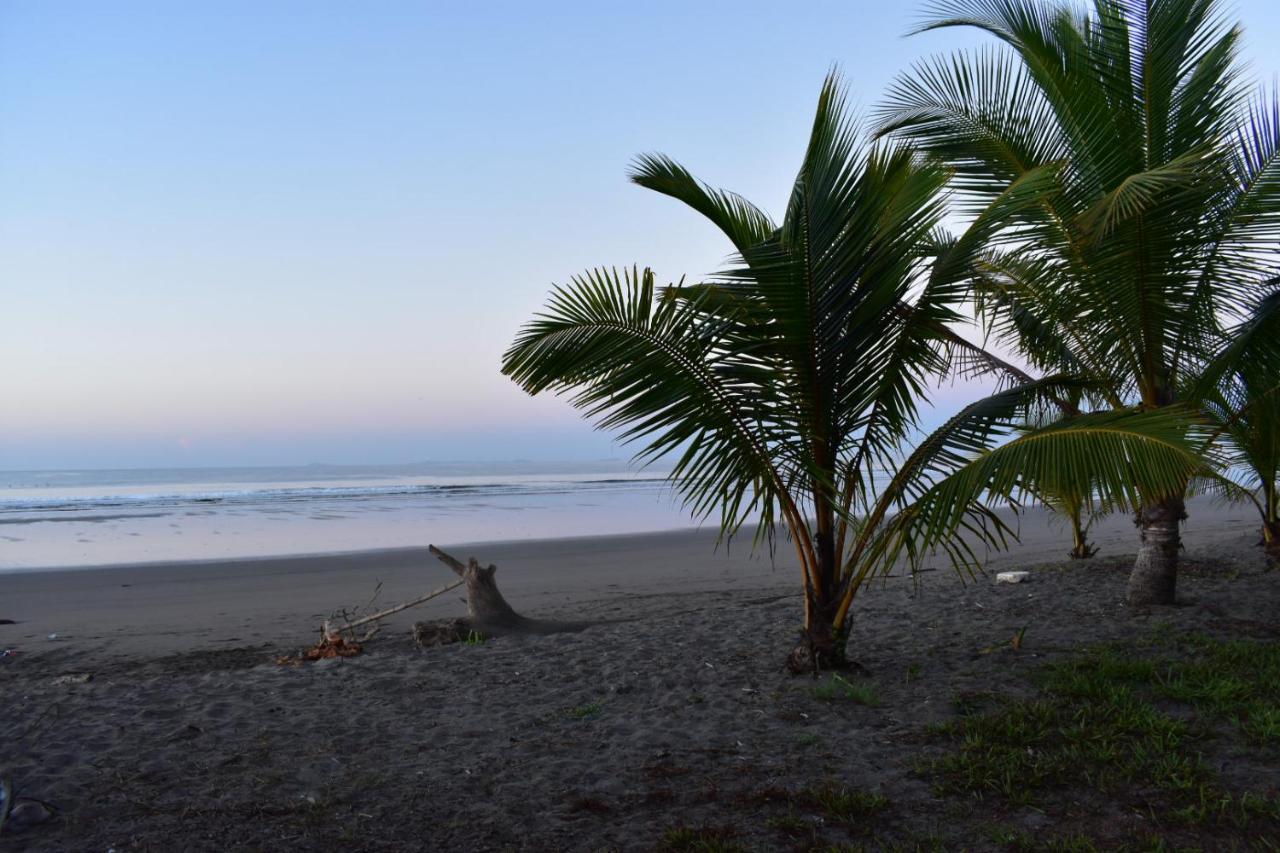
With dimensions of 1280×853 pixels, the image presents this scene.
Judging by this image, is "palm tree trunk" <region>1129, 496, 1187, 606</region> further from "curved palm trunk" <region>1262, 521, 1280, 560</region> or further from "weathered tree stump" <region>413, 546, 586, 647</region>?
"weathered tree stump" <region>413, 546, 586, 647</region>

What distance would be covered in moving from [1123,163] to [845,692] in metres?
4.24

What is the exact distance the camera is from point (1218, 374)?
6469 mm

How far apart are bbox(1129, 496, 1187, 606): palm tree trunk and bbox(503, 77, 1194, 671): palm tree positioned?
2.37 metres

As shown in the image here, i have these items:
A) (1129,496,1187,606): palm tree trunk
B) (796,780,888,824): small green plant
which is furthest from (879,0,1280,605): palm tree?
(796,780,888,824): small green plant

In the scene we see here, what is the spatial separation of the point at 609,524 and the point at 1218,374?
1639cm

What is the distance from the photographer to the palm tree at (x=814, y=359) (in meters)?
5.16

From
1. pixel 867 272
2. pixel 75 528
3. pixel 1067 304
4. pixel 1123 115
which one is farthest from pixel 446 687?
pixel 75 528

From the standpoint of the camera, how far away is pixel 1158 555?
291 inches

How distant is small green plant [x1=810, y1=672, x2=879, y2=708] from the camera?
5.20m

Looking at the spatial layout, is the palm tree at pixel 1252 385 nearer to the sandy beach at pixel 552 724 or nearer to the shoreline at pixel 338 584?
the sandy beach at pixel 552 724

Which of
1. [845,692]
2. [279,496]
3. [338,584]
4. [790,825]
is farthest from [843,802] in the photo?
[279,496]

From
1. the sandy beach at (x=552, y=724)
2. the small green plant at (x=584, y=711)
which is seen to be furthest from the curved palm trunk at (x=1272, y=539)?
the small green plant at (x=584, y=711)

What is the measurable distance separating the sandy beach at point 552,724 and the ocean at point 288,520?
734 centimetres

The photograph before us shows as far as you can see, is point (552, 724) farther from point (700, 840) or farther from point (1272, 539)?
point (1272, 539)
